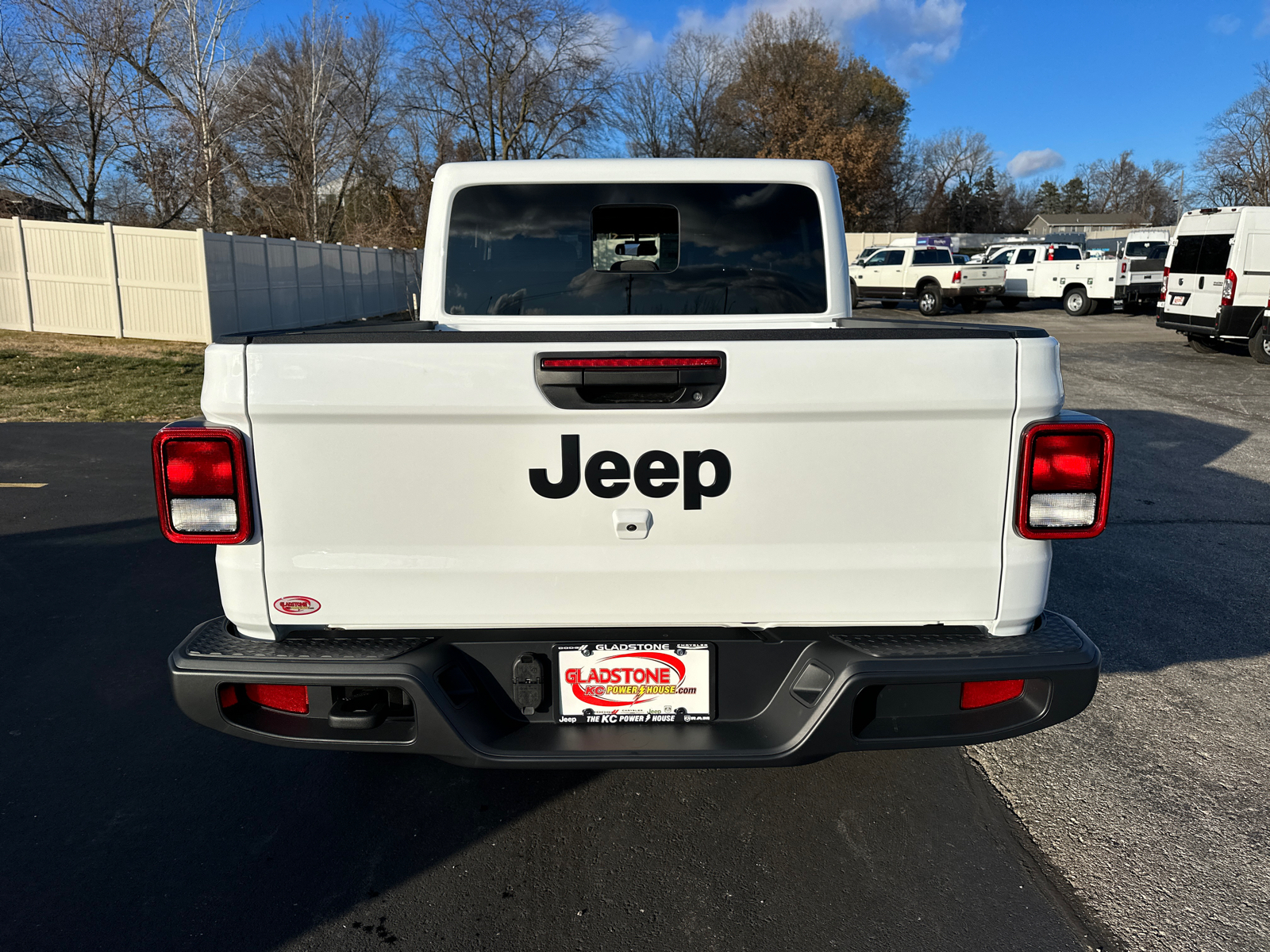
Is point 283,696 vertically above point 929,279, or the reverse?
point 929,279

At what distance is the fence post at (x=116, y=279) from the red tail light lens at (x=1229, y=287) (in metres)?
22.1

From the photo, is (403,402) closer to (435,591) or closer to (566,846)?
(435,591)

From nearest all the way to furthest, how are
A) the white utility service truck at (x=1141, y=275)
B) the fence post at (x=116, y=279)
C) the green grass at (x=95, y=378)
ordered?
1. the green grass at (x=95, y=378)
2. the fence post at (x=116, y=279)
3. the white utility service truck at (x=1141, y=275)

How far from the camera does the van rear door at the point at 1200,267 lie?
16203mm

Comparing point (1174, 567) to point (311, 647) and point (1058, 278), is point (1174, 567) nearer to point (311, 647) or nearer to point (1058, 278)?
point (311, 647)

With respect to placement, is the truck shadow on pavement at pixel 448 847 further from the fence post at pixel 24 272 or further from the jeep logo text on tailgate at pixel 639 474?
the fence post at pixel 24 272

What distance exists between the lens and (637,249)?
3801 mm

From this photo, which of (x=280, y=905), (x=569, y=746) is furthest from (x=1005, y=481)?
(x=280, y=905)

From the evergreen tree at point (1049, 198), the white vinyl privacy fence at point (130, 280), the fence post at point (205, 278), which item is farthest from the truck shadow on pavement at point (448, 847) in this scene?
the evergreen tree at point (1049, 198)

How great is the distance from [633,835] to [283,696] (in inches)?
47.7

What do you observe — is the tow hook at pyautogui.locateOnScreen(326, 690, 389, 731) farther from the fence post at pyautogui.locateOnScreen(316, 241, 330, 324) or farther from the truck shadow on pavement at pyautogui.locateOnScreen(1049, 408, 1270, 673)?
the fence post at pyautogui.locateOnScreen(316, 241, 330, 324)

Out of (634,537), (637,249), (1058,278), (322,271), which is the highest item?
(322,271)

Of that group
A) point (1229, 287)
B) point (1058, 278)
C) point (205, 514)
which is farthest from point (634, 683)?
point (1058, 278)

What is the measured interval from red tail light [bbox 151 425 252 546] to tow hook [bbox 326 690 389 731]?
52 centimetres
